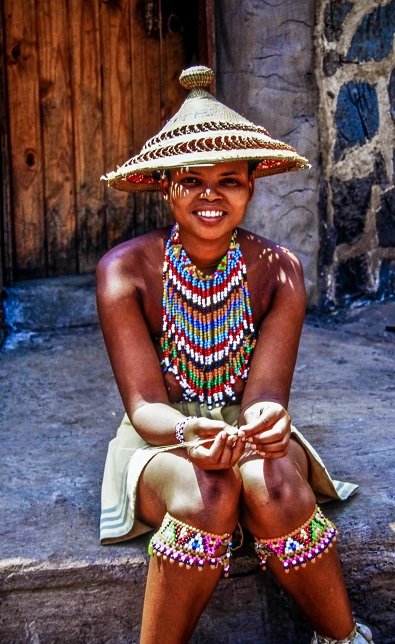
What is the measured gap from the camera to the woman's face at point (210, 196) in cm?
245

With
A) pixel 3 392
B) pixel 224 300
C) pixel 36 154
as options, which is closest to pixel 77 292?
pixel 36 154

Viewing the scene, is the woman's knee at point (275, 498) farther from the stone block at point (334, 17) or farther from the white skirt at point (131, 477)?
the stone block at point (334, 17)

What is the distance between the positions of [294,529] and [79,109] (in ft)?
10.7

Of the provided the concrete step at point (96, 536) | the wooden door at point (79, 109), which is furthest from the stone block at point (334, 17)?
the concrete step at point (96, 536)

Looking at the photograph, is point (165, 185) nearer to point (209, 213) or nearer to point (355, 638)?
point (209, 213)

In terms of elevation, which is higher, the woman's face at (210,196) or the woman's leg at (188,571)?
the woman's face at (210,196)

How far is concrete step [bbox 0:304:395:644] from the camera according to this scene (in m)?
2.33

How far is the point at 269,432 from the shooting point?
2174 mm

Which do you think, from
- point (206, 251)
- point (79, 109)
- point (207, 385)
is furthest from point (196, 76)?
point (79, 109)

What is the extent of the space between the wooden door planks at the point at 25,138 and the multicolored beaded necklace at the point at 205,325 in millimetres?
2408

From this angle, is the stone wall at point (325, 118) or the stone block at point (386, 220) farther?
the stone block at point (386, 220)

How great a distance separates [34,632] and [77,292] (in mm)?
2581

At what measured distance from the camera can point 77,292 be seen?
4742 mm

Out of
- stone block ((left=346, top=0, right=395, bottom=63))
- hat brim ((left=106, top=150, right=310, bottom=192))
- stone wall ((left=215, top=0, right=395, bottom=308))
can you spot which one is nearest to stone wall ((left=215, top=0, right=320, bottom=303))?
stone wall ((left=215, top=0, right=395, bottom=308))
